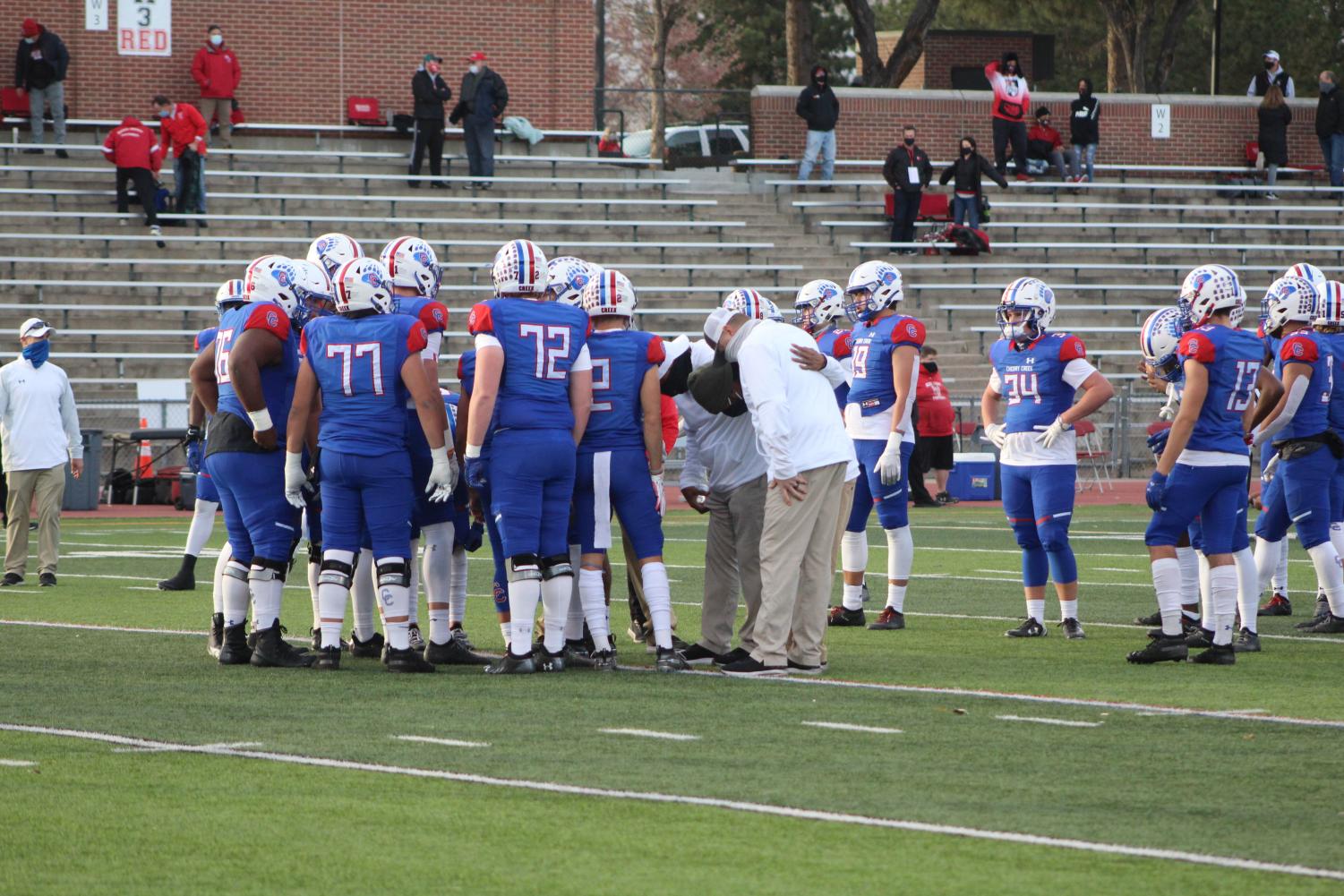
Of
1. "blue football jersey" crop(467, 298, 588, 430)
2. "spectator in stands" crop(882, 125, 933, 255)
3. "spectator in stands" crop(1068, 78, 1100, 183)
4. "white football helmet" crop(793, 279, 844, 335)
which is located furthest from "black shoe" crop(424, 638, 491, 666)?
"spectator in stands" crop(1068, 78, 1100, 183)

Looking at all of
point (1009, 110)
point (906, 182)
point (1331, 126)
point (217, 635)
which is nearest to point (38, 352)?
point (217, 635)

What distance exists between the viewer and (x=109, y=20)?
103ft

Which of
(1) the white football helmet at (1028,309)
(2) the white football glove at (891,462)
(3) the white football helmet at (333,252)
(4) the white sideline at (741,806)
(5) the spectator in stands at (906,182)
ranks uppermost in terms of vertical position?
(5) the spectator in stands at (906,182)

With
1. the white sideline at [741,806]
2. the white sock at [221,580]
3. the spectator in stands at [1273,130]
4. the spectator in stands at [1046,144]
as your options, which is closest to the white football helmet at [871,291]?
the white sock at [221,580]

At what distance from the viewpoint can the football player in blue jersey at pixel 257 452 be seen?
31.6ft

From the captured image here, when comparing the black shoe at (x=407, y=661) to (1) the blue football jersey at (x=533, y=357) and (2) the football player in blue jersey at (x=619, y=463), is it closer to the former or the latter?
(2) the football player in blue jersey at (x=619, y=463)

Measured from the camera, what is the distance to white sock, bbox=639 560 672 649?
9594mm

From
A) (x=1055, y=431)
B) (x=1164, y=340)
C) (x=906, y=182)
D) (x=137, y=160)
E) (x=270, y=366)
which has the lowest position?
(x=1055, y=431)

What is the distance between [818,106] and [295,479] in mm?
23607

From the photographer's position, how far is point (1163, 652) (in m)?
10.1

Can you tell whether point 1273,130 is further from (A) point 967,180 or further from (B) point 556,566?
(B) point 556,566

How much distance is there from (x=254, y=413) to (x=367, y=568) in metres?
1.29

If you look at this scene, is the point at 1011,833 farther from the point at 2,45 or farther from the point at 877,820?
the point at 2,45

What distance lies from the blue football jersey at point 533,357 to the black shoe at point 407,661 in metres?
1.27
